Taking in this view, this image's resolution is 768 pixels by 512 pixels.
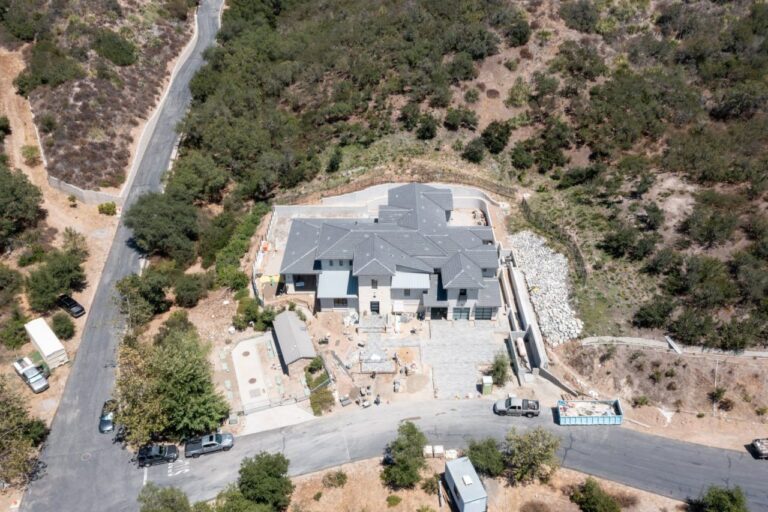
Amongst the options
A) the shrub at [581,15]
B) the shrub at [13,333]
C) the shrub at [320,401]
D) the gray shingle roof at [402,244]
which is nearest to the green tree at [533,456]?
the gray shingle roof at [402,244]

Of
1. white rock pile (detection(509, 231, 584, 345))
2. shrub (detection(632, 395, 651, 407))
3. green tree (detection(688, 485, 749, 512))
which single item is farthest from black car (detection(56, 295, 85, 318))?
green tree (detection(688, 485, 749, 512))

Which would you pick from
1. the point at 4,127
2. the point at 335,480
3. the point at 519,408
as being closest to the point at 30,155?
the point at 4,127

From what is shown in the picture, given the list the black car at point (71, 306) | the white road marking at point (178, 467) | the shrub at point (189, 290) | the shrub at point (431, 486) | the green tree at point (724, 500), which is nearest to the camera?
the green tree at point (724, 500)

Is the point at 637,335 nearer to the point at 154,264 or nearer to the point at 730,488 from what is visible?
the point at 730,488

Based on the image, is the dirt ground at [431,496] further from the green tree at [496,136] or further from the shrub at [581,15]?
the shrub at [581,15]

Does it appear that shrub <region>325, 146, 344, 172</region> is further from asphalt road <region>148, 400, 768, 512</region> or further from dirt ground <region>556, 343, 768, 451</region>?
dirt ground <region>556, 343, 768, 451</region>

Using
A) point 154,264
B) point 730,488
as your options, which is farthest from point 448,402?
point 154,264
